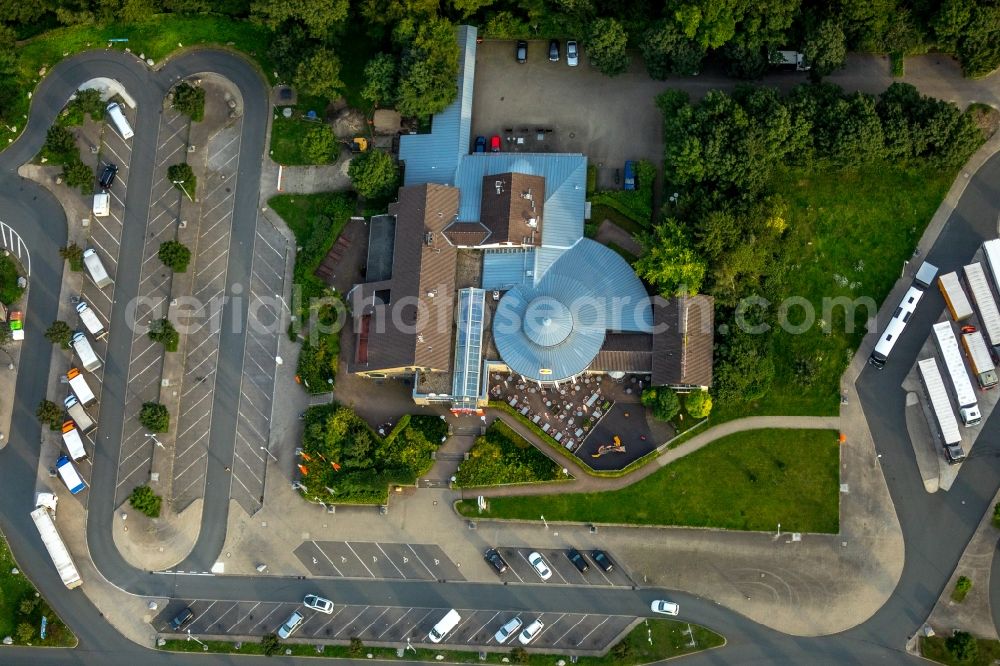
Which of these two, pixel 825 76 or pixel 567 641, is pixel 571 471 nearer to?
pixel 567 641

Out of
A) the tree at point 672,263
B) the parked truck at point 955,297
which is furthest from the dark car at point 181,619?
the parked truck at point 955,297

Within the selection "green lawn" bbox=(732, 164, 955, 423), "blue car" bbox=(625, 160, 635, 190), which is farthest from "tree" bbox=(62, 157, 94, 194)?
"green lawn" bbox=(732, 164, 955, 423)

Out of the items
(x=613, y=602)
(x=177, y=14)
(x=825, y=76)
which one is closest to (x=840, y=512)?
(x=613, y=602)

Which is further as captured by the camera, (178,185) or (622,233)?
(178,185)

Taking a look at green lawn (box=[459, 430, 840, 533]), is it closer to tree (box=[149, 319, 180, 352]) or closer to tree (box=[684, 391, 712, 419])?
tree (box=[684, 391, 712, 419])

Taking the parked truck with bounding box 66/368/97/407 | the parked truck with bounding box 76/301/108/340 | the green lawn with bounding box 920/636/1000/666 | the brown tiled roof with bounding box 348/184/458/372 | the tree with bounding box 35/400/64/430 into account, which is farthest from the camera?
the parked truck with bounding box 76/301/108/340

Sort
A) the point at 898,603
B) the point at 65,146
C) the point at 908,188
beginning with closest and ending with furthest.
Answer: the point at 898,603, the point at 908,188, the point at 65,146

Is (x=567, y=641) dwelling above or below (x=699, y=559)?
below
